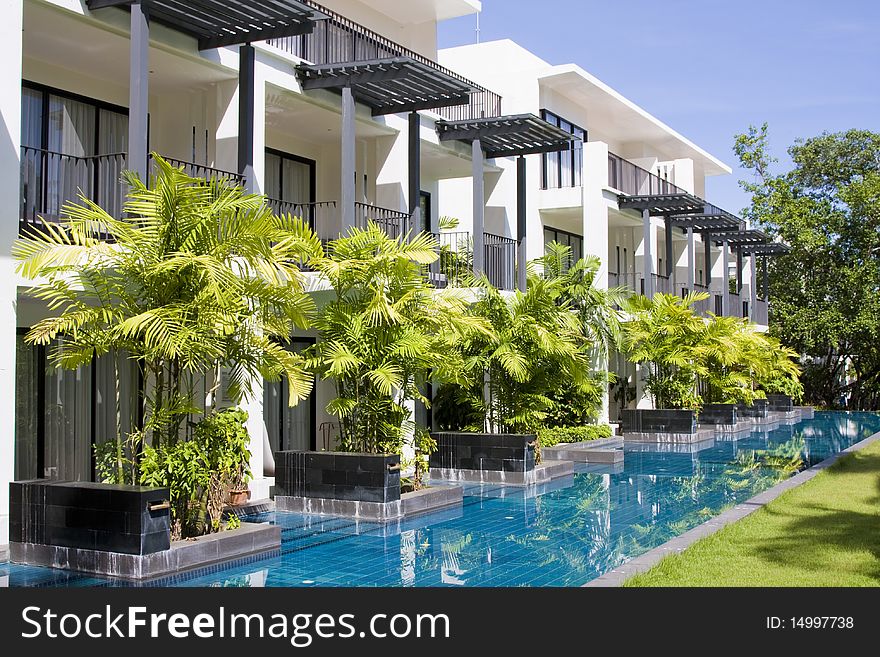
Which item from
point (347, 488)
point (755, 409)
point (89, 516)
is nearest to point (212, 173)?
point (347, 488)

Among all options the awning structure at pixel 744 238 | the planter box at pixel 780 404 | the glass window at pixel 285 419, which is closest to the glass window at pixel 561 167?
the awning structure at pixel 744 238

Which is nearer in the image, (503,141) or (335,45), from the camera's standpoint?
(335,45)

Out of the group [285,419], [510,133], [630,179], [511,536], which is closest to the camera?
[511,536]

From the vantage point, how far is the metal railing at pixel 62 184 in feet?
40.5

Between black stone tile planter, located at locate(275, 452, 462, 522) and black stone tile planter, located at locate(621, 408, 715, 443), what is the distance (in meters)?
11.8

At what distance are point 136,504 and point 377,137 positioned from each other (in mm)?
10797

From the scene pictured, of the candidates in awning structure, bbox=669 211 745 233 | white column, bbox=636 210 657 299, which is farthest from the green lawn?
awning structure, bbox=669 211 745 233

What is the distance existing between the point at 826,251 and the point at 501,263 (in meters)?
22.3

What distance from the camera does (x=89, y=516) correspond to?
9.10 meters

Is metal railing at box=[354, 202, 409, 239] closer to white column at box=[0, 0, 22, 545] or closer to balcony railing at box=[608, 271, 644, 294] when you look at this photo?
white column at box=[0, 0, 22, 545]

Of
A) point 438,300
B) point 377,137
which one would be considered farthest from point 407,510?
point 377,137

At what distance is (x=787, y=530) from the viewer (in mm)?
10422

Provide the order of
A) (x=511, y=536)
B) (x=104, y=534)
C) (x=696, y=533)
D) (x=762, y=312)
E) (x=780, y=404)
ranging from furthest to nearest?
1. (x=762, y=312)
2. (x=780, y=404)
3. (x=511, y=536)
4. (x=696, y=533)
5. (x=104, y=534)

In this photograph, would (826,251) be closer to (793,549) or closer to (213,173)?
(213,173)
